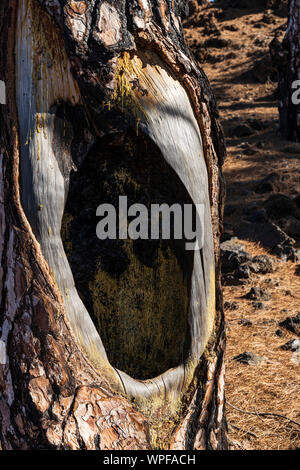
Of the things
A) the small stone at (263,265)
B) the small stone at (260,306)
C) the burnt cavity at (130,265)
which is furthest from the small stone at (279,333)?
the burnt cavity at (130,265)

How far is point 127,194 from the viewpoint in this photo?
229cm

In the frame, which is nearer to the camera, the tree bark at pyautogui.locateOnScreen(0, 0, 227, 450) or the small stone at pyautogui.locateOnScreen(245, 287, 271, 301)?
the tree bark at pyautogui.locateOnScreen(0, 0, 227, 450)

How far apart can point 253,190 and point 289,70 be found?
9.52ft

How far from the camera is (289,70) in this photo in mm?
8617

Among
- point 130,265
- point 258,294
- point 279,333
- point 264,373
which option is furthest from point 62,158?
point 258,294

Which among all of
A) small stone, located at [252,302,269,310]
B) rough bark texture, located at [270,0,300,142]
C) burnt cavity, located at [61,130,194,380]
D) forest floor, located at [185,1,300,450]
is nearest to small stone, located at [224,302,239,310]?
forest floor, located at [185,1,300,450]

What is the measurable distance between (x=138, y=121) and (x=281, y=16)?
16.5 m

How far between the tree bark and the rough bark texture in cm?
737

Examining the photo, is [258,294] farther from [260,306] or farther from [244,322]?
[244,322]

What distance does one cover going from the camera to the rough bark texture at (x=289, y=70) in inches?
331

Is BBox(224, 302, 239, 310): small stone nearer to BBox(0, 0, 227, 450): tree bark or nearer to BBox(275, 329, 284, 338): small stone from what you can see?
BBox(275, 329, 284, 338): small stone

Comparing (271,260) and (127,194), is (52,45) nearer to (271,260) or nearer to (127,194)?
(127,194)

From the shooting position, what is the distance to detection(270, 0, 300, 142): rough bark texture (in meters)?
8.40

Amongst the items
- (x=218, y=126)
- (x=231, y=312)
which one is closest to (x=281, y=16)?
(x=231, y=312)
